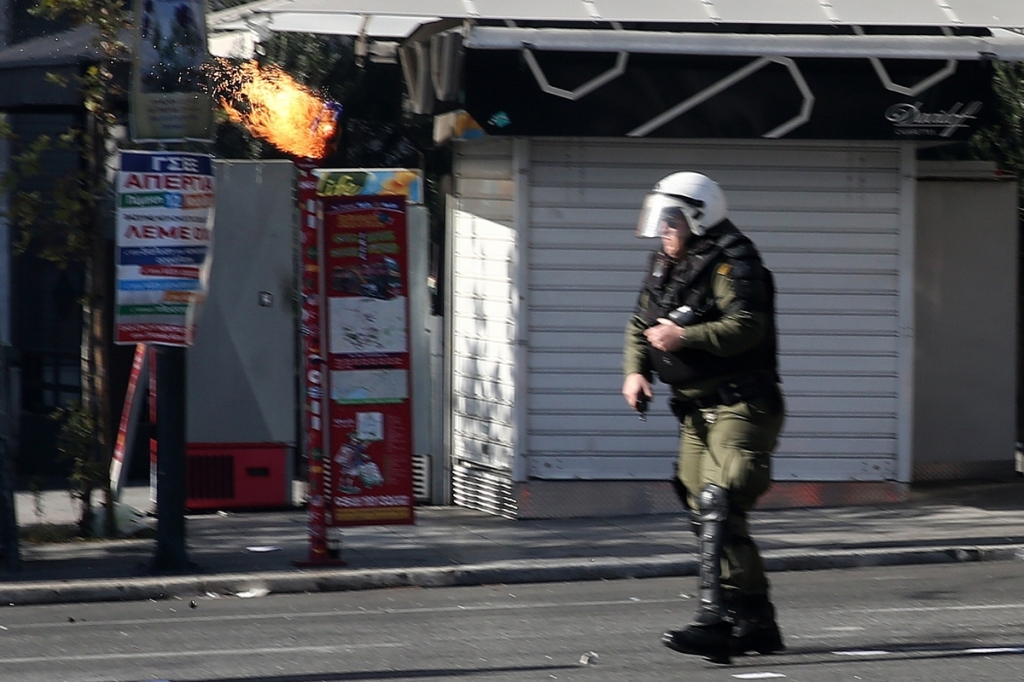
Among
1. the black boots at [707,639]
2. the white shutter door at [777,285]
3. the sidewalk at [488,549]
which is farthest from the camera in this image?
the white shutter door at [777,285]

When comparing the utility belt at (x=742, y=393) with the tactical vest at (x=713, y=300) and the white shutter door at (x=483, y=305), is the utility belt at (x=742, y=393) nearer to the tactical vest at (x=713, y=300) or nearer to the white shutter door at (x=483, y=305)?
the tactical vest at (x=713, y=300)

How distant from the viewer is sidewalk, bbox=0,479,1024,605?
892 centimetres

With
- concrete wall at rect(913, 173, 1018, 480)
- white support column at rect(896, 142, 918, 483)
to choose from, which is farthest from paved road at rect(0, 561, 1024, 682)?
concrete wall at rect(913, 173, 1018, 480)

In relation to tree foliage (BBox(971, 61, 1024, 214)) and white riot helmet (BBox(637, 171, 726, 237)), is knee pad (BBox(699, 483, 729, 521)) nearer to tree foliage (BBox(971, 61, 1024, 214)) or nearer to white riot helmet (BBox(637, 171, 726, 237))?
white riot helmet (BBox(637, 171, 726, 237))

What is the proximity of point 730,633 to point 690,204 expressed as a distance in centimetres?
172

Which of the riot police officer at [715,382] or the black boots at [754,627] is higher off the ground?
the riot police officer at [715,382]

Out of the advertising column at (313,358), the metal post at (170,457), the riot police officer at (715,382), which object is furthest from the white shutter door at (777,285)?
the riot police officer at (715,382)

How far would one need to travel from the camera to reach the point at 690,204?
20.4 ft

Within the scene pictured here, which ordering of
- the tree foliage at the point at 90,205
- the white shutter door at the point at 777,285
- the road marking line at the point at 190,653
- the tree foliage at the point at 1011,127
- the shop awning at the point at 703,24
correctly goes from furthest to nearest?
the tree foliage at the point at 1011,127 → the white shutter door at the point at 777,285 → the shop awning at the point at 703,24 → the tree foliage at the point at 90,205 → the road marking line at the point at 190,653

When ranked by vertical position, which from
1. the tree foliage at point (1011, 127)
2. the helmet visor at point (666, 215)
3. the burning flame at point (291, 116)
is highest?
the tree foliage at point (1011, 127)

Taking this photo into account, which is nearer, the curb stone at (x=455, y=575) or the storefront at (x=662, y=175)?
the curb stone at (x=455, y=575)

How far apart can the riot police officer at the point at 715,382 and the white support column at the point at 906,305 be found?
5.40 m

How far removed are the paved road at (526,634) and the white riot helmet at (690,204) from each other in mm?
1776

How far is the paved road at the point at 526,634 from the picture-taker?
6.16m
